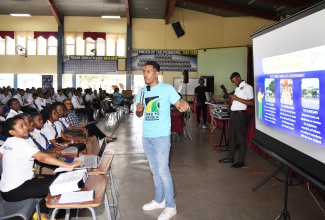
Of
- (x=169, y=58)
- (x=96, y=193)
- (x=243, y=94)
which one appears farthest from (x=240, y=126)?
(x=169, y=58)

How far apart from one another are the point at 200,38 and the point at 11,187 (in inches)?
576

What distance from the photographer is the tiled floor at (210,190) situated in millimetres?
3141

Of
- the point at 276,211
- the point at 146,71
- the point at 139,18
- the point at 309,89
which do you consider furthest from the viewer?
the point at 139,18

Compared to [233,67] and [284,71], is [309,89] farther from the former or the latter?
[233,67]

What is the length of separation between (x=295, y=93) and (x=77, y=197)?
5.58 feet

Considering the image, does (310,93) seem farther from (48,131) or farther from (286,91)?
(48,131)

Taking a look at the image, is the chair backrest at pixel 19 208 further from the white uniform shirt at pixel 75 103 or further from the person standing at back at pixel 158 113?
the white uniform shirt at pixel 75 103

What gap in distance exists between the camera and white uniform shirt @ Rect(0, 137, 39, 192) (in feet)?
7.80

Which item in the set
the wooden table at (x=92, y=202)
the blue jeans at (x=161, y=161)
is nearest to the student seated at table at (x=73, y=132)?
the blue jeans at (x=161, y=161)

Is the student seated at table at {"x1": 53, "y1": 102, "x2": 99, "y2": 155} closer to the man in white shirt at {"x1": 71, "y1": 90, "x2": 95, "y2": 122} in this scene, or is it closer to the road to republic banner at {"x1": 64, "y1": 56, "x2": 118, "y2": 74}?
the man in white shirt at {"x1": 71, "y1": 90, "x2": 95, "y2": 122}

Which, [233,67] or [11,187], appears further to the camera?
[233,67]

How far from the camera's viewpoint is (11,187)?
2.37 meters

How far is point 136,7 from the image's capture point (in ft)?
48.1

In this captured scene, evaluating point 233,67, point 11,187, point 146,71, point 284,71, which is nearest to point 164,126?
point 146,71
